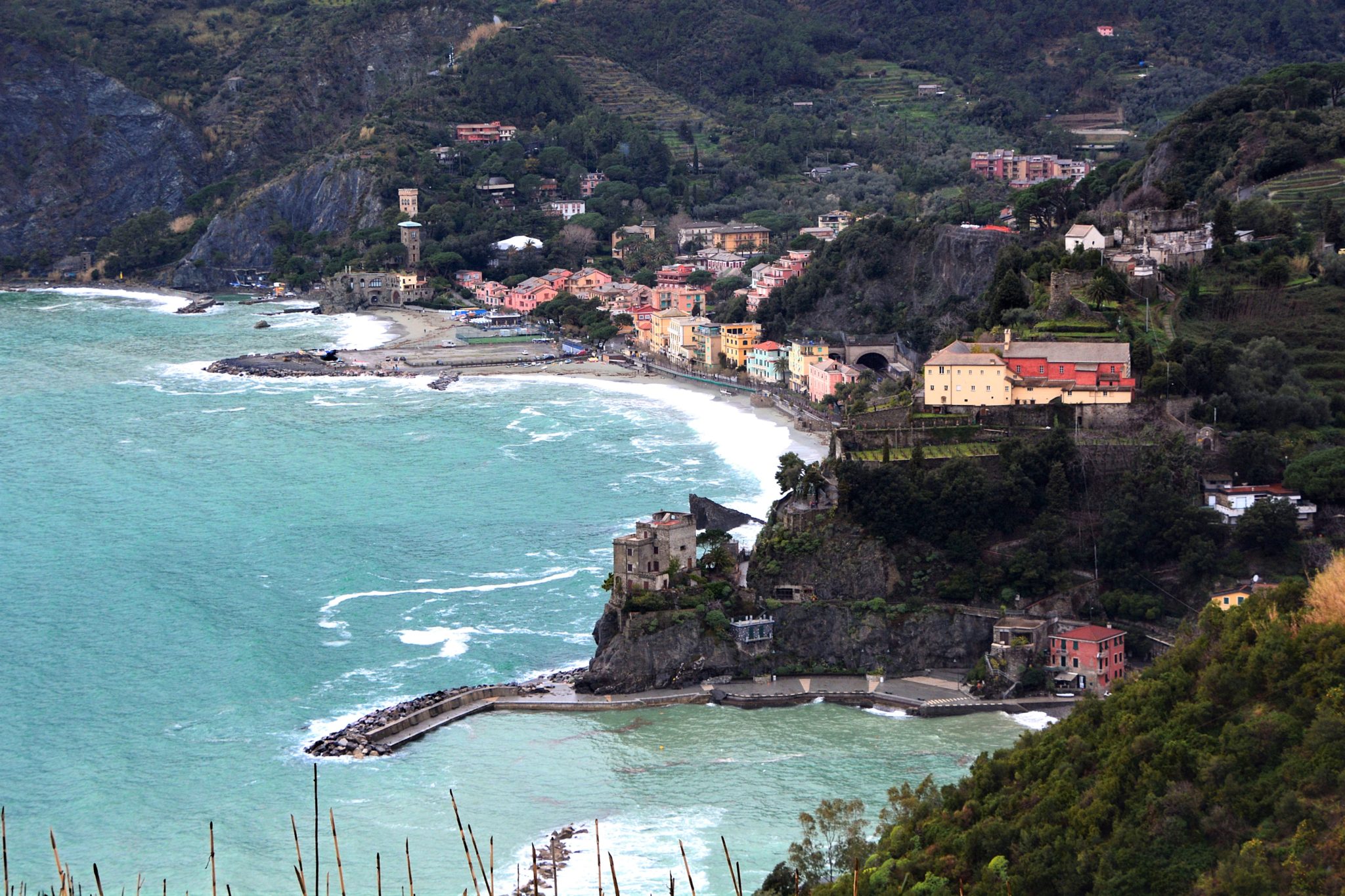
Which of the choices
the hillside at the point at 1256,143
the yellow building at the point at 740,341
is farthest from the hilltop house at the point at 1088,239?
the yellow building at the point at 740,341

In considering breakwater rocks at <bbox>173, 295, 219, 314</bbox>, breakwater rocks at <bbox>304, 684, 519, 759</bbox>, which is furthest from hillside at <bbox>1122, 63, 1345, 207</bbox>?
breakwater rocks at <bbox>173, 295, 219, 314</bbox>

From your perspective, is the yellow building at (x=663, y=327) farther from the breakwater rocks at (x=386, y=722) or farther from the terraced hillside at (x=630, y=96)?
the terraced hillside at (x=630, y=96)

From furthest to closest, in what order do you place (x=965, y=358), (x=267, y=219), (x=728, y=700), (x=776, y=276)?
1. (x=267, y=219)
2. (x=776, y=276)
3. (x=965, y=358)
4. (x=728, y=700)

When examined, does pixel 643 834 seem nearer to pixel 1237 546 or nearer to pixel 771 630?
pixel 771 630

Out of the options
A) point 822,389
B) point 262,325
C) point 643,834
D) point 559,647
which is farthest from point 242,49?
point 643,834

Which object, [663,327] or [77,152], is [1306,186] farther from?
[77,152]

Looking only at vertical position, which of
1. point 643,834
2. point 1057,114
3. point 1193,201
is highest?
point 1057,114

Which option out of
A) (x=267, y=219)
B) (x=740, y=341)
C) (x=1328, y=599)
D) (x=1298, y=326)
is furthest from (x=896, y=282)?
(x=267, y=219)
